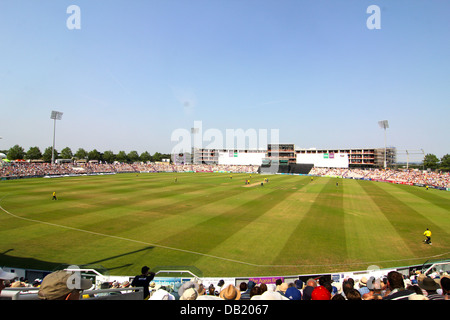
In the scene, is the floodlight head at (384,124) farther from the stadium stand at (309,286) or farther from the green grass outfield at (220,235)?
the stadium stand at (309,286)

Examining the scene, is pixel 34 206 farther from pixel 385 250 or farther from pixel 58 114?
pixel 58 114

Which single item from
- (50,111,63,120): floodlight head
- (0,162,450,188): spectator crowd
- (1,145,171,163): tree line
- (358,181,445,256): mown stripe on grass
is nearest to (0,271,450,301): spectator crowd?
(358,181,445,256): mown stripe on grass

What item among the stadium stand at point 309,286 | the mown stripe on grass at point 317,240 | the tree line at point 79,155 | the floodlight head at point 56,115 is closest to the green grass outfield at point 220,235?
the mown stripe on grass at point 317,240

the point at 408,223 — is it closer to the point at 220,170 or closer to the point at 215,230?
the point at 215,230

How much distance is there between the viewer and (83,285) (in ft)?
13.3

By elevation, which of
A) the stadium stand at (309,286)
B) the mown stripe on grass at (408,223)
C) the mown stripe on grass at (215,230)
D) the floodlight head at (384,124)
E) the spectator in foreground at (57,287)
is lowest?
the mown stripe on grass at (408,223)

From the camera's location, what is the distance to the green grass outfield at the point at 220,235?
14141 millimetres

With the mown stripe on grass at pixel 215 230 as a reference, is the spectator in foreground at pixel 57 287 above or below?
above

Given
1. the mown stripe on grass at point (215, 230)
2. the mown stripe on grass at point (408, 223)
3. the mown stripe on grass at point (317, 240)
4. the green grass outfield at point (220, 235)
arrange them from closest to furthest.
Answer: the green grass outfield at point (220, 235)
the mown stripe on grass at point (317, 240)
the mown stripe on grass at point (215, 230)
the mown stripe on grass at point (408, 223)

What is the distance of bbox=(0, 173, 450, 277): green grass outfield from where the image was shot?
1414cm

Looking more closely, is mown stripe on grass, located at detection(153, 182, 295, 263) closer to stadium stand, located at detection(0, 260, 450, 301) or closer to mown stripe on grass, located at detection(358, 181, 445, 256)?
stadium stand, located at detection(0, 260, 450, 301)

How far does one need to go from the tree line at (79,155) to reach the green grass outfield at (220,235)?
121 metres

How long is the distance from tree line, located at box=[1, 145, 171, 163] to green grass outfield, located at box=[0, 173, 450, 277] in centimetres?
12108
